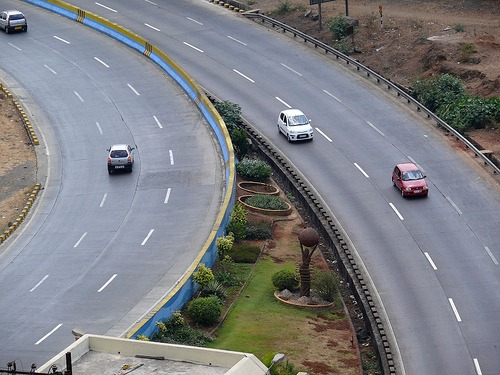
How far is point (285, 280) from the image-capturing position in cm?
6003

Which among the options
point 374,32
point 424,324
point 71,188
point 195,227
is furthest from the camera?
point 374,32

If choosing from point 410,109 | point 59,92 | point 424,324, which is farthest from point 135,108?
point 424,324

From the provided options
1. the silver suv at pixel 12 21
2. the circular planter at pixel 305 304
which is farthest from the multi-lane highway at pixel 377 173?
the silver suv at pixel 12 21

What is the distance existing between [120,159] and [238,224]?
416 inches

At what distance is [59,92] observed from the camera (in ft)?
283

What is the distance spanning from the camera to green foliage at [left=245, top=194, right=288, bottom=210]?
6900 cm

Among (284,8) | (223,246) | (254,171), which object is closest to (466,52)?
(284,8)

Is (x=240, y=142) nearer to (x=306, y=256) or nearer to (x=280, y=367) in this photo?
(x=306, y=256)

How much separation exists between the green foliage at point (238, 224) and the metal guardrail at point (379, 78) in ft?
49.5

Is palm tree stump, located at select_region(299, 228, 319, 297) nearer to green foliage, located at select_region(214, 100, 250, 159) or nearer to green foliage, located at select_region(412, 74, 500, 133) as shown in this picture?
green foliage, located at select_region(214, 100, 250, 159)

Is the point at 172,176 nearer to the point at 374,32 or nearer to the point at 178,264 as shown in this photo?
the point at 178,264

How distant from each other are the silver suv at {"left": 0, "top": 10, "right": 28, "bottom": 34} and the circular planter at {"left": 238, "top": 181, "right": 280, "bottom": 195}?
3339 centimetres

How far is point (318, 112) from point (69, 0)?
32.5 meters

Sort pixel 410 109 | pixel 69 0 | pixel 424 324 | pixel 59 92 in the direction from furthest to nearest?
pixel 69 0
pixel 59 92
pixel 410 109
pixel 424 324
